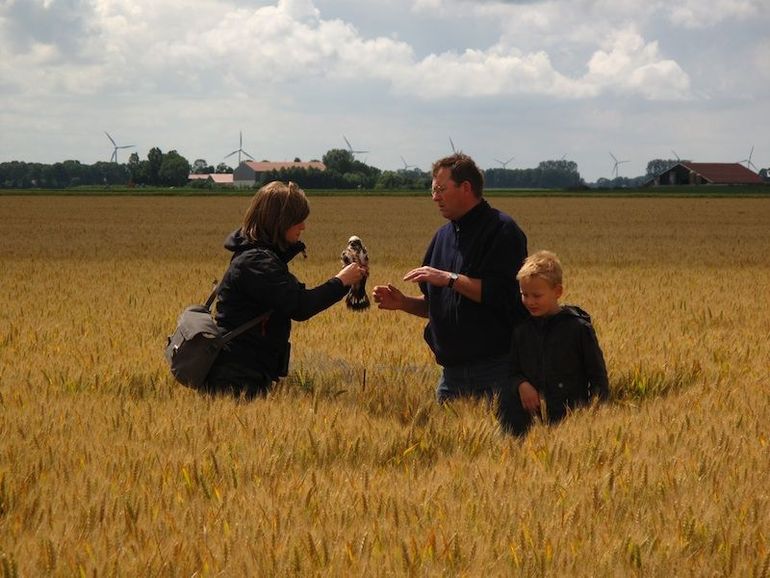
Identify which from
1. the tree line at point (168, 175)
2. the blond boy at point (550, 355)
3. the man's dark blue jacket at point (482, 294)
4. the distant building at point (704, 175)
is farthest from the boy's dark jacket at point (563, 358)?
the distant building at point (704, 175)

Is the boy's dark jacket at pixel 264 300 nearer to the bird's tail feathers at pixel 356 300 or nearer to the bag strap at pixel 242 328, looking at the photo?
the bag strap at pixel 242 328

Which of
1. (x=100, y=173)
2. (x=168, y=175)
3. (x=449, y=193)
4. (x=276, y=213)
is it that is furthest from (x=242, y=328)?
(x=100, y=173)

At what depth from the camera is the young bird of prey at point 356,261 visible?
655 cm

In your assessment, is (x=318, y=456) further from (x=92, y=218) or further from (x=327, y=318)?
(x=92, y=218)

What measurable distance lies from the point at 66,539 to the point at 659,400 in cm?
426

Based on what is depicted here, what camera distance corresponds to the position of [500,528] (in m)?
3.81

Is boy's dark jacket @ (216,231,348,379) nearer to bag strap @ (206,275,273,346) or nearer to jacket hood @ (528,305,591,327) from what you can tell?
bag strap @ (206,275,273,346)

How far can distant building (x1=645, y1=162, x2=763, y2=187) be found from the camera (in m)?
135

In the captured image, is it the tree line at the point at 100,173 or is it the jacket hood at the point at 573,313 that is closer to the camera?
the jacket hood at the point at 573,313

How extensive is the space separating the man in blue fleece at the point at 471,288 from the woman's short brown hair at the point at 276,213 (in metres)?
0.73

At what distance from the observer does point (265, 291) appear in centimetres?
626

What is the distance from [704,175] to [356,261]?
136 meters

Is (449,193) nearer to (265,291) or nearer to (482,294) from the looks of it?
(482,294)

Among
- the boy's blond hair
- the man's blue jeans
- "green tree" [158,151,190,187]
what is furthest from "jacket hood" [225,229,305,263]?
"green tree" [158,151,190,187]
